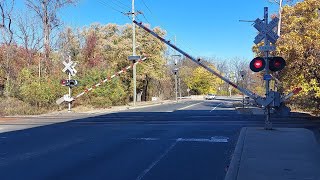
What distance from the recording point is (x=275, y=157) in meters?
9.44

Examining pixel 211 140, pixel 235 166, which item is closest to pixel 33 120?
pixel 211 140

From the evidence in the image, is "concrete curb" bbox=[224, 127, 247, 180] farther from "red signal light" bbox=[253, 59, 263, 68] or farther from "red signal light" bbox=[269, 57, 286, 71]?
"red signal light" bbox=[269, 57, 286, 71]

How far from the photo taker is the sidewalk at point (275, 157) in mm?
7707

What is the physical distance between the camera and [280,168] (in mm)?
8242

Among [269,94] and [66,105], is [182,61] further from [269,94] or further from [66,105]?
[269,94]

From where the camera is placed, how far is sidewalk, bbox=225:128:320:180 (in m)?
7.71

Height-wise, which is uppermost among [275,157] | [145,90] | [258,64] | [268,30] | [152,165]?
[268,30]

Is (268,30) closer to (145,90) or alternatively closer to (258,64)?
(258,64)

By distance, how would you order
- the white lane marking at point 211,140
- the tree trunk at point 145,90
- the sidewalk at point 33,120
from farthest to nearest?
the tree trunk at point 145,90 < the sidewalk at point 33,120 < the white lane marking at point 211,140

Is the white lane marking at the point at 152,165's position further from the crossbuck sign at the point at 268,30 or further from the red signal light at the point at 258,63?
the crossbuck sign at the point at 268,30

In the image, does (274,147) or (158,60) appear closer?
(274,147)

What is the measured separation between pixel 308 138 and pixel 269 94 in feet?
7.56

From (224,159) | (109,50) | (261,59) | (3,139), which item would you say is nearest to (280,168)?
(224,159)

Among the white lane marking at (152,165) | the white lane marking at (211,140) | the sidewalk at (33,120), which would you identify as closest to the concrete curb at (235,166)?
the white lane marking at (152,165)
